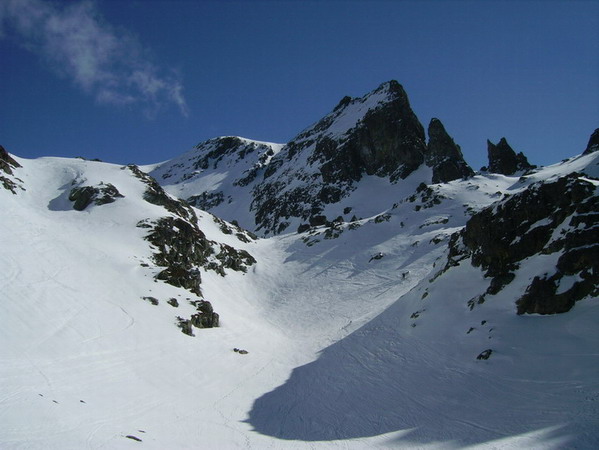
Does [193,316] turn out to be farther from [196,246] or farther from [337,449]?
[337,449]

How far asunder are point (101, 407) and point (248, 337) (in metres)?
15.5

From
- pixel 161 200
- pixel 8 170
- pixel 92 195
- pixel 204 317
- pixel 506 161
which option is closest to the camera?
pixel 204 317

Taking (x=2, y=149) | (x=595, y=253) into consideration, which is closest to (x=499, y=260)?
(x=595, y=253)

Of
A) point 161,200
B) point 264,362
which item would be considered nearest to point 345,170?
point 161,200

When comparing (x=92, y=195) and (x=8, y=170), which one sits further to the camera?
(x=92, y=195)

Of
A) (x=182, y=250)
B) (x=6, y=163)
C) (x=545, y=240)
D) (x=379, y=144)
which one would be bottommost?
(x=545, y=240)

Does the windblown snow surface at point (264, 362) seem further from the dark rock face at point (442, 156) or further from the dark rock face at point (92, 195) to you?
the dark rock face at point (442, 156)

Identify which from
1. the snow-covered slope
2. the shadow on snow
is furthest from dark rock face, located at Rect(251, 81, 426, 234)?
the shadow on snow

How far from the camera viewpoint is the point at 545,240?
17.7 meters

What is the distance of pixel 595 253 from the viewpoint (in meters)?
14.9

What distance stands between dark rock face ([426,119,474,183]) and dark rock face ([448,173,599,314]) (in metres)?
53.6

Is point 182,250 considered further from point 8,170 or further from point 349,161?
point 349,161

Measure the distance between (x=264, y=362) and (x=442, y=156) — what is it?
70.7 metres

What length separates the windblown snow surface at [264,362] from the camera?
11156 millimetres
